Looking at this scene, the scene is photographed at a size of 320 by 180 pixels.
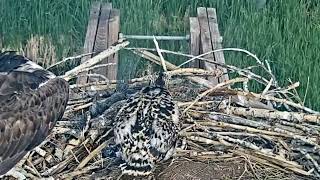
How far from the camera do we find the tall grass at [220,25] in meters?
7.36

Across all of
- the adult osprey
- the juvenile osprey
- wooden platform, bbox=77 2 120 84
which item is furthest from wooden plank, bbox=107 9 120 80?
the juvenile osprey

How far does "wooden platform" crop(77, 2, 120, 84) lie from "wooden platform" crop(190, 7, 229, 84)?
597mm

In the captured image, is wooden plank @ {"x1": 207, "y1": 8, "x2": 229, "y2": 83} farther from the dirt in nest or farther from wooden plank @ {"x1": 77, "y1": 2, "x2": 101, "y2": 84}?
the dirt in nest

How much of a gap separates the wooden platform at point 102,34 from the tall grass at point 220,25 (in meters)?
0.20

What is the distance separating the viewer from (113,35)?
7090mm

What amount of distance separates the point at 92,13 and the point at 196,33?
915 millimetres

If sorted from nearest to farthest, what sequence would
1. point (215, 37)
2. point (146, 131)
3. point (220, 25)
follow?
point (146, 131)
point (215, 37)
point (220, 25)

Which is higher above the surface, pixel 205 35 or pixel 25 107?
pixel 205 35

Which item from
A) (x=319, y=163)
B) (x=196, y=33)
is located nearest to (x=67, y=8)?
(x=196, y=33)

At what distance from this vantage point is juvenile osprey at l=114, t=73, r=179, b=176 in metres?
5.23

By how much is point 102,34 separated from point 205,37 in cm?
80

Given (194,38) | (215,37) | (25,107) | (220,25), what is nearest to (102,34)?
(194,38)

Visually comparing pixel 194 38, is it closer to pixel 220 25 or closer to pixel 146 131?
pixel 220 25

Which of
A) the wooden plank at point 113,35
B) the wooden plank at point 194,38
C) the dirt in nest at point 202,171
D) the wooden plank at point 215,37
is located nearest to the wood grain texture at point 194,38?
the wooden plank at point 194,38
